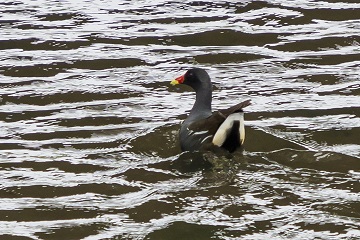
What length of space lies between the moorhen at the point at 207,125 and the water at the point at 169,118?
16 cm

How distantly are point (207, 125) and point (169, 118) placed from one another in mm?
929

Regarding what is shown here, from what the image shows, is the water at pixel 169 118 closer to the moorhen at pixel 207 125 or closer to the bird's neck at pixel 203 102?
the moorhen at pixel 207 125

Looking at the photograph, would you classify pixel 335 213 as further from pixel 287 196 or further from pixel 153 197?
pixel 153 197

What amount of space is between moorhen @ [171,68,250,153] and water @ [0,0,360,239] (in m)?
0.16

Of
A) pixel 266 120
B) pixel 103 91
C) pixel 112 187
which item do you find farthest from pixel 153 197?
pixel 103 91

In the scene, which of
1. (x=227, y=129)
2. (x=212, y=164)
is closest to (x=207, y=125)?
(x=227, y=129)

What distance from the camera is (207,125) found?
9.77m

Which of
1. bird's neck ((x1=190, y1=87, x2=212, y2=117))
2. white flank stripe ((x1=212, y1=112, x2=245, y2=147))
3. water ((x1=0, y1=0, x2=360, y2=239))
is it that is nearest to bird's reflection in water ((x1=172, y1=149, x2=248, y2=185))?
water ((x1=0, y1=0, x2=360, y2=239))

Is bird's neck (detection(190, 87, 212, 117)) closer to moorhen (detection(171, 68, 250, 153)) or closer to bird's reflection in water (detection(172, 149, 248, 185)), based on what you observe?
moorhen (detection(171, 68, 250, 153))

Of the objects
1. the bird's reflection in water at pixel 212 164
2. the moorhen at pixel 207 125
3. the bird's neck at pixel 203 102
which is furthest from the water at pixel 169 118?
the bird's neck at pixel 203 102

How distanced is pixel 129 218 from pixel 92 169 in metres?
1.23

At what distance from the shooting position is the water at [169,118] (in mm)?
7969

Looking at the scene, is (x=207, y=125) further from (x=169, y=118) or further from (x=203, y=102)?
(x=169, y=118)

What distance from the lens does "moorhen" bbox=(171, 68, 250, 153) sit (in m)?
9.37
